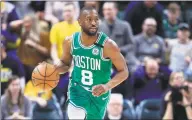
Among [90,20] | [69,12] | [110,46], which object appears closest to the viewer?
[90,20]

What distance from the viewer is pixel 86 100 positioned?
7492 millimetres

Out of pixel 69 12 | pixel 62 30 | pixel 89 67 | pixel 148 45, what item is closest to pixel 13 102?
pixel 62 30

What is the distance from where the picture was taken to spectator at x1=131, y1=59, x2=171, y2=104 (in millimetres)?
10875

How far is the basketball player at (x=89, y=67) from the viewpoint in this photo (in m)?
7.29

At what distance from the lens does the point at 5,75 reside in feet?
35.2

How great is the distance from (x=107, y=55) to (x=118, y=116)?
3.05 metres

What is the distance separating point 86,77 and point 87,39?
0.44 m

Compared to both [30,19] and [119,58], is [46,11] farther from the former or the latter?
[119,58]

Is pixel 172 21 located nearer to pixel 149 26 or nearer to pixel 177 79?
pixel 149 26

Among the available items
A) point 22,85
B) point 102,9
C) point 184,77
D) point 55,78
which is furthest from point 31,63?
point 55,78

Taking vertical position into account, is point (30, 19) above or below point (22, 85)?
above

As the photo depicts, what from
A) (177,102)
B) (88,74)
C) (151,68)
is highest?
(88,74)

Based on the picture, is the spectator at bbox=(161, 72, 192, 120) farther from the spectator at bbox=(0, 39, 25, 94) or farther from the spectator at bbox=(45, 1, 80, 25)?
the spectator at bbox=(45, 1, 80, 25)

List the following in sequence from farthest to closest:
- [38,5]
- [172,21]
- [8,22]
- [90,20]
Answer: [172,21] → [38,5] → [8,22] → [90,20]
